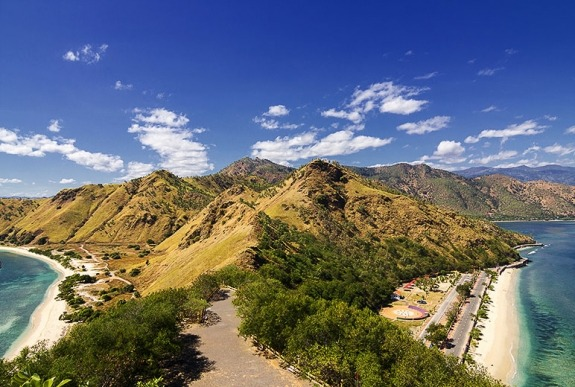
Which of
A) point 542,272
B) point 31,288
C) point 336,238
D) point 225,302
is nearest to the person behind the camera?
point 225,302

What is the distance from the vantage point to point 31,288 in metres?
147

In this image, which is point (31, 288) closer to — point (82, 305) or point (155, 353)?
point (82, 305)

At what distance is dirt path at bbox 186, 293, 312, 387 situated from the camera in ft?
120

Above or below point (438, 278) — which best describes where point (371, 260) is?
above

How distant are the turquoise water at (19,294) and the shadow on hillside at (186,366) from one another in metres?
69.7

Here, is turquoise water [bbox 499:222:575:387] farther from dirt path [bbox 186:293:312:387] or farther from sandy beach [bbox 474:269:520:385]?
dirt path [bbox 186:293:312:387]

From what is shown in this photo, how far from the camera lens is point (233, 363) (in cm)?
4059

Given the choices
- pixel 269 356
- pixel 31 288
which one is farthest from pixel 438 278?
pixel 31 288

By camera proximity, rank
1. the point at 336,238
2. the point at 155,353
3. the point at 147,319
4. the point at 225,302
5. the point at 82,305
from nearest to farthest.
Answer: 1. the point at 155,353
2. the point at 147,319
3. the point at 225,302
4. the point at 82,305
5. the point at 336,238

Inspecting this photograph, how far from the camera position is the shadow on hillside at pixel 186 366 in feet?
122

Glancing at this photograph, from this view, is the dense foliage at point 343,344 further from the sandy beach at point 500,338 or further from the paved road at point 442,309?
the paved road at point 442,309

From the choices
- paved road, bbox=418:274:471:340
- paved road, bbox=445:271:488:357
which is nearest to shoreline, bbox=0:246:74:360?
paved road, bbox=418:274:471:340

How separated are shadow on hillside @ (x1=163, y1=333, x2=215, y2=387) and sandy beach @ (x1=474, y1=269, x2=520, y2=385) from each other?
62.3m

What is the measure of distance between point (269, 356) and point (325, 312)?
9129 millimetres
